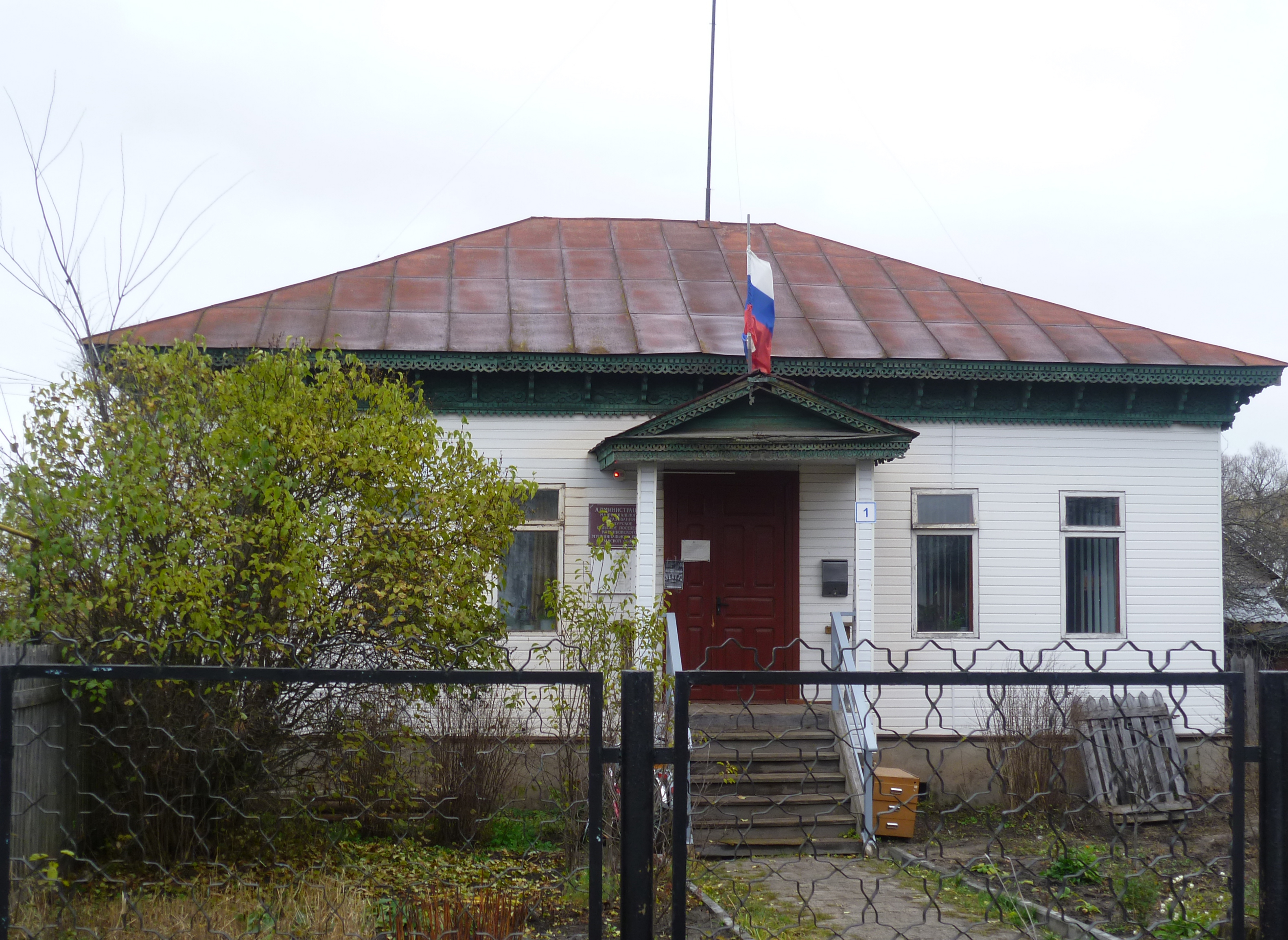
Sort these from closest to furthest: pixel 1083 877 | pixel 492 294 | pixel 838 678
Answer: pixel 838 678 → pixel 1083 877 → pixel 492 294

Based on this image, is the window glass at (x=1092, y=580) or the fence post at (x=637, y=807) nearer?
the fence post at (x=637, y=807)

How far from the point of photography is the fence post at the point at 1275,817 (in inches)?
140

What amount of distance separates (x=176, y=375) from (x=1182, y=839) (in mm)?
6514

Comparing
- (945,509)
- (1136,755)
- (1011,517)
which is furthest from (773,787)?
(1011,517)

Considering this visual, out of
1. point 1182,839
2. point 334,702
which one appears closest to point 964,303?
point 334,702

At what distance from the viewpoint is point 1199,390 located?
494 inches

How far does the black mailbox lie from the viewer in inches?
472

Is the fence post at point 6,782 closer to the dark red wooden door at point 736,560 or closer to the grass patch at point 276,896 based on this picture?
the grass patch at point 276,896

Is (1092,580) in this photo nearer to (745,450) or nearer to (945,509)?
(945,509)

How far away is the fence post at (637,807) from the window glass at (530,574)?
27.6 ft

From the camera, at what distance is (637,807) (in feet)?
11.3

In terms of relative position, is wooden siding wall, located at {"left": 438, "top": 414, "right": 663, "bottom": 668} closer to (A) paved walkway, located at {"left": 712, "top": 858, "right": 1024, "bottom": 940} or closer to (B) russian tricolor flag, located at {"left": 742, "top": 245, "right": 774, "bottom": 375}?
(B) russian tricolor flag, located at {"left": 742, "top": 245, "right": 774, "bottom": 375}

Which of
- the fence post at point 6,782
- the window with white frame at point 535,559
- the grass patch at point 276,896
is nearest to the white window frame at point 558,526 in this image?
the window with white frame at point 535,559

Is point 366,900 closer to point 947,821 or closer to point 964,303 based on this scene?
point 947,821
